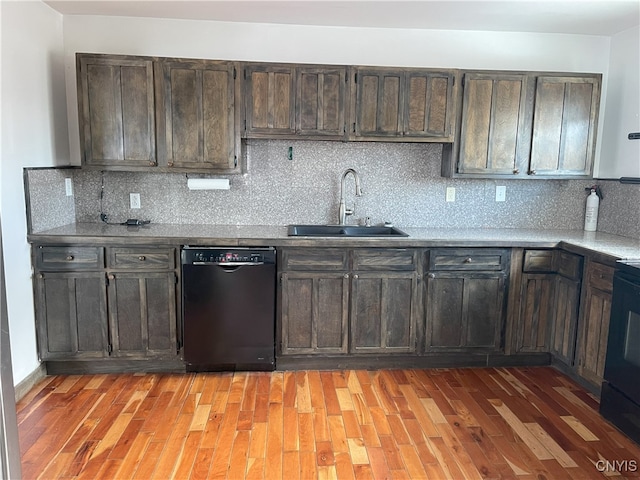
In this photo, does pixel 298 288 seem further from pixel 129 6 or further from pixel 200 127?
pixel 129 6

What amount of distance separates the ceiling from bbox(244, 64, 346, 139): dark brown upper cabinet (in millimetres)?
380

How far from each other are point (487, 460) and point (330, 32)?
9.90 feet

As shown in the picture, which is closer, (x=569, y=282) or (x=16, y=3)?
(x=16, y=3)

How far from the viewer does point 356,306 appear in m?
3.24

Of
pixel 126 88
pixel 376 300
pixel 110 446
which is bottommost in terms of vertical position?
pixel 110 446

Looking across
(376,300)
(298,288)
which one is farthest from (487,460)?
(298,288)

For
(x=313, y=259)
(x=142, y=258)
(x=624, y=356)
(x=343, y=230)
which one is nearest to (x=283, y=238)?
(x=313, y=259)

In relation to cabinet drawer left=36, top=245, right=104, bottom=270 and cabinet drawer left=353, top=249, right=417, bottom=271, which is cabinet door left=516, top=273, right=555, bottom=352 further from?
cabinet drawer left=36, top=245, right=104, bottom=270

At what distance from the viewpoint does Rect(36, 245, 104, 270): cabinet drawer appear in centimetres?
304

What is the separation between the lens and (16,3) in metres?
2.83

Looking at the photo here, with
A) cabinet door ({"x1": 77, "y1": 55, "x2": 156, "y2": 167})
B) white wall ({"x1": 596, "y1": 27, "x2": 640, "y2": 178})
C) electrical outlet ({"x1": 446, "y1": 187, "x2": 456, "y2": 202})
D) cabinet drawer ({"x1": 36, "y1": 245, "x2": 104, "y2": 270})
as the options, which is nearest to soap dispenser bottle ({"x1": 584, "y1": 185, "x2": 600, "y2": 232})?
white wall ({"x1": 596, "y1": 27, "x2": 640, "y2": 178})

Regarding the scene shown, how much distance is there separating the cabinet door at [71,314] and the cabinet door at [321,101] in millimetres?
1743

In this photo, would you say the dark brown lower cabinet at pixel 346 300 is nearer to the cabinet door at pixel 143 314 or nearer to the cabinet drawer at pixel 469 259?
the cabinet drawer at pixel 469 259

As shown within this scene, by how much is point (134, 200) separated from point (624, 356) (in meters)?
3.41
